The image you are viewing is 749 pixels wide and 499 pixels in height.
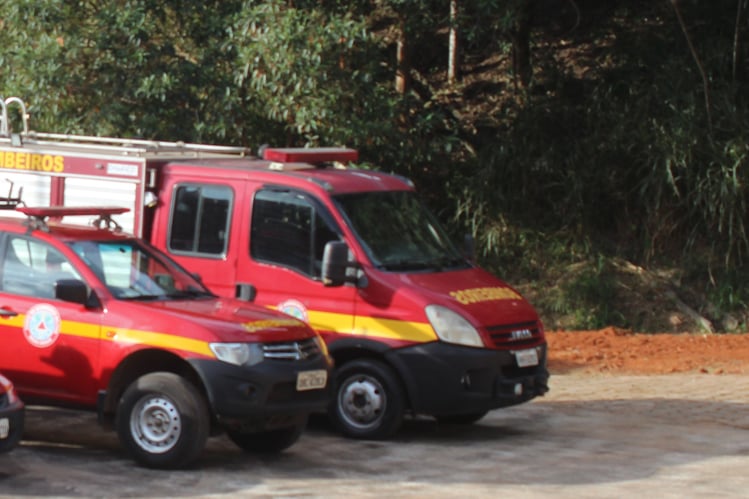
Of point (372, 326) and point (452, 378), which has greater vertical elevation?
point (372, 326)

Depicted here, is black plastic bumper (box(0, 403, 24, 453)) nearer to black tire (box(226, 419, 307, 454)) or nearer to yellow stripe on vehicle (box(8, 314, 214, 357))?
yellow stripe on vehicle (box(8, 314, 214, 357))

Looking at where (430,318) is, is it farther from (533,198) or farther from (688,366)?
(533,198)

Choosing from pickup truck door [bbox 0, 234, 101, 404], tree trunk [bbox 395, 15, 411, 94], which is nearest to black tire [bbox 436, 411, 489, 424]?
pickup truck door [bbox 0, 234, 101, 404]

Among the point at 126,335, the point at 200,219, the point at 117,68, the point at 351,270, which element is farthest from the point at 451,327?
the point at 117,68

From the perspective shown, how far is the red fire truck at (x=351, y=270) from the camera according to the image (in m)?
10.5

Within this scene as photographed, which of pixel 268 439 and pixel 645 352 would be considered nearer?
pixel 268 439

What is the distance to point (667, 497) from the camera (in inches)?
346

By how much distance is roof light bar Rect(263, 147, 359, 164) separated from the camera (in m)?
11.6

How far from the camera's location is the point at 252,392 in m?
9.09

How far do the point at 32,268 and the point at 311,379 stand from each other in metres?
2.12

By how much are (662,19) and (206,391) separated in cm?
1250

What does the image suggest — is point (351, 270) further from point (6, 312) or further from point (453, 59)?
point (453, 59)

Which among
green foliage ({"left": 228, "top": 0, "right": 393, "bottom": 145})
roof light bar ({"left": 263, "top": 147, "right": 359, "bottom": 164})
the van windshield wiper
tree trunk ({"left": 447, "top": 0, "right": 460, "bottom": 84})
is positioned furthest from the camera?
tree trunk ({"left": 447, "top": 0, "right": 460, "bottom": 84})

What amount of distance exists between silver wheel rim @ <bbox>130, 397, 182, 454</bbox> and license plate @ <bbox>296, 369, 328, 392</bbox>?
34.0 inches
